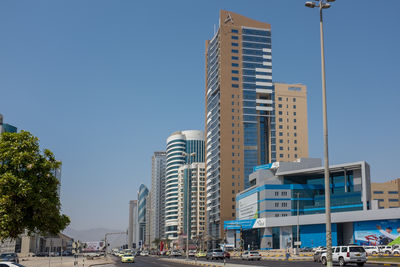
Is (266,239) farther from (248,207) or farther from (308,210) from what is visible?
(248,207)

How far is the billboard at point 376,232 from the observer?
4011 inches

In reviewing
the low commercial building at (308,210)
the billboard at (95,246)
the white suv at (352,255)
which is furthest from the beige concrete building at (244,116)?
the white suv at (352,255)

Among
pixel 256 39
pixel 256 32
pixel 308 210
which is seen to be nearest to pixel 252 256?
pixel 308 210

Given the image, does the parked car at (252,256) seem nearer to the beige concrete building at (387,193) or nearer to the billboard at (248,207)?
the billboard at (248,207)

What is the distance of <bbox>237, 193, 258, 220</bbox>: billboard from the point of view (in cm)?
13989

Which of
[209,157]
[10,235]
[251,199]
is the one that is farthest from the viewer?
[209,157]

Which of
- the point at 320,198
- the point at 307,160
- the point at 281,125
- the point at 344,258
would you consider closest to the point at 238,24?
the point at 281,125

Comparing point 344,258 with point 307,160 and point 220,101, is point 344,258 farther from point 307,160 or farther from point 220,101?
point 220,101

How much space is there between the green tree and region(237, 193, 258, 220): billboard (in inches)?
4576

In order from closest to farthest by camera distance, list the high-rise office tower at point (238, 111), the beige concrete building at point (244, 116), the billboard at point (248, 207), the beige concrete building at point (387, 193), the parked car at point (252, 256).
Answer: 1. the parked car at point (252, 256)
2. the billboard at point (248, 207)
3. the high-rise office tower at point (238, 111)
4. the beige concrete building at point (244, 116)
5. the beige concrete building at point (387, 193)

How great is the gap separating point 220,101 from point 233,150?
20.3 metres

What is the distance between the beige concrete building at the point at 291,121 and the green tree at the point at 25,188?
518ft

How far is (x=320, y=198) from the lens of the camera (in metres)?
134

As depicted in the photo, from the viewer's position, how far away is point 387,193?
196250 millimetres
